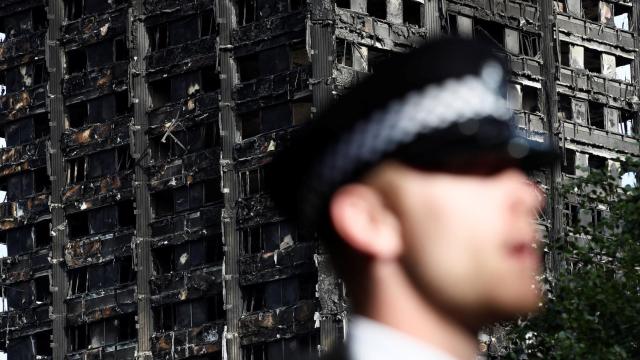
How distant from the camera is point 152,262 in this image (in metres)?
88.0

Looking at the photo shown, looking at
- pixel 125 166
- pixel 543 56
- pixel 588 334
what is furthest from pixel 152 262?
pixel 588 334

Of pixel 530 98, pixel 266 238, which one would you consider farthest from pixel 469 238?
pixel 530 98

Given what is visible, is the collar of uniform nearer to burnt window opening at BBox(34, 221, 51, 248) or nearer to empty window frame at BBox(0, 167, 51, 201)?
burnt window opening at BBox(34, 221, 51, 248)

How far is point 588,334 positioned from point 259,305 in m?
39.4

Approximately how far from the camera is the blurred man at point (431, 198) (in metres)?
4.62

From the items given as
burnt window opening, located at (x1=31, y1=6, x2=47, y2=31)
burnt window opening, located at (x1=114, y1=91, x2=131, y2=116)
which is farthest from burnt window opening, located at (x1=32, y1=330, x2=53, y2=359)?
burnt window opening, located at (x1=31, y1=6, x2=47, y2=31)

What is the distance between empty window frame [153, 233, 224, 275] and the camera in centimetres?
8562

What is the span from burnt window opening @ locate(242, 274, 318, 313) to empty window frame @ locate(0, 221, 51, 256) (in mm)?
14433

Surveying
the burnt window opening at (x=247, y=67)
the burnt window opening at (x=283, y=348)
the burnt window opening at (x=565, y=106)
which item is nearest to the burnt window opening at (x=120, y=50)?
the burnt window opening at (x=247, y=67)

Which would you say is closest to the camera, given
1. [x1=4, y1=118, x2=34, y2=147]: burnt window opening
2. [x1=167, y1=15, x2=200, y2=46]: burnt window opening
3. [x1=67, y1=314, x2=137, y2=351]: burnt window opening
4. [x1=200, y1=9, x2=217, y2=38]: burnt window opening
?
[x1=200, y1=9, x2=217, y2=38]: burnt window opening

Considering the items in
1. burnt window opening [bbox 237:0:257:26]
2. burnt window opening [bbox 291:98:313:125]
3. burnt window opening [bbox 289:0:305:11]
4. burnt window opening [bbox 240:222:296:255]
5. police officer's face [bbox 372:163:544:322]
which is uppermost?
burnt window opening [bbox 237:0:257:26]

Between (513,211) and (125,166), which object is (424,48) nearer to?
(513,211)

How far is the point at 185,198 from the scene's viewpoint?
286 feet

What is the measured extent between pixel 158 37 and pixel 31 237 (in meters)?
12.4
